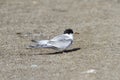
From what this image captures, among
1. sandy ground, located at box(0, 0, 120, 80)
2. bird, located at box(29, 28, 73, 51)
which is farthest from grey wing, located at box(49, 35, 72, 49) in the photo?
sandy ground, located at box(0, 0, 120, 80)

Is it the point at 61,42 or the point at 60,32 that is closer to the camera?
the point at 61,42

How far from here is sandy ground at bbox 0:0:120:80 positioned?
864 cm

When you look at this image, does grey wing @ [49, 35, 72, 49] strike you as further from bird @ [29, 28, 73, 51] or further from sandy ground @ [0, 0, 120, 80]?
sandy ground @ [0, 0, 120, 80]

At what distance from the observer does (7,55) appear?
10109 millimetres

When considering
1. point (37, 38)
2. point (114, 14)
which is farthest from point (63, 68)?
point (114, 14)

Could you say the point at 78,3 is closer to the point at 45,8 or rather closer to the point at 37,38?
the point at 45,8

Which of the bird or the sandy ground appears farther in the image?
the bird

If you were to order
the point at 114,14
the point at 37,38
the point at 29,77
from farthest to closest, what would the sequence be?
1. the point at 114,14
2. the point at 37,38
3. the point at 29,77

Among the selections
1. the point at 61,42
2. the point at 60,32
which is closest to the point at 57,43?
the point at 61,42

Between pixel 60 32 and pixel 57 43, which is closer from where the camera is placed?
pixel 57 43

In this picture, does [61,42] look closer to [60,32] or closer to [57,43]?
[57,43]

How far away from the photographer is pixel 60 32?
1234cm

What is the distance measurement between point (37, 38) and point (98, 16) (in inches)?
124

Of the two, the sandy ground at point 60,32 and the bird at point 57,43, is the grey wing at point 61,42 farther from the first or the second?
the sandy ground at point 60,32
